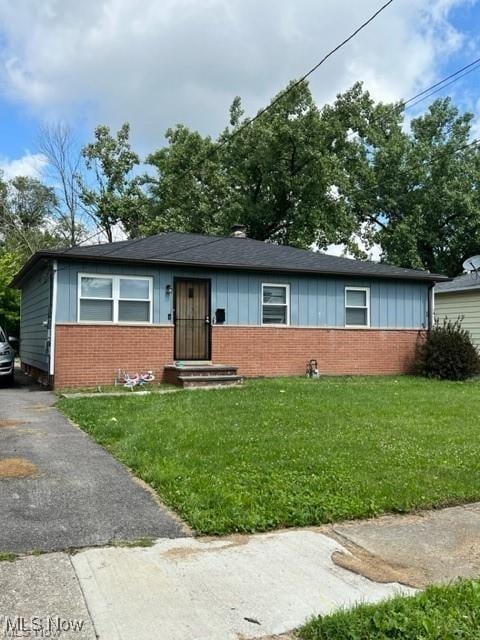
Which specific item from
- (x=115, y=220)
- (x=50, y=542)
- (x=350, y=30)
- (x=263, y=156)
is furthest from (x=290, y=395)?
(x=115, y=220)

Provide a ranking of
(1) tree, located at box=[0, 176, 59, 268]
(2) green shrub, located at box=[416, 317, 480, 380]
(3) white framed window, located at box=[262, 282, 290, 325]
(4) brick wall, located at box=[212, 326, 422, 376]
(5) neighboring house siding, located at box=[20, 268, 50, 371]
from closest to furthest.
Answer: (5) neighboring house siding, located at box=[20, 268, 50, 371]
(4) brick wall, located at box=[212, 326, 422, 376]
(3) white framed window, located at box=[262, 282, 290, 325]
(2) green shrub, located at box=[416, 317, 480, 380]
(1) tree, located at box=[0, 176, 59, 268]

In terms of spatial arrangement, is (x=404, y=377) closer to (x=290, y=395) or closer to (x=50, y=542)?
(x=290, y=395)

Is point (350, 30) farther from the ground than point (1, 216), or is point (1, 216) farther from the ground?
point (1, 216)

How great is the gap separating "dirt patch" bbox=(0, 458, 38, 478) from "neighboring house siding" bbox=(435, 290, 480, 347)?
1572cm

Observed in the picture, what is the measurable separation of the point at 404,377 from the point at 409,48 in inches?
350

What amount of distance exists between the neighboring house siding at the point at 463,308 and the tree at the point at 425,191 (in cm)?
1042

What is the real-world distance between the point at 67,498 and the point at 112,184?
3215 centimetres

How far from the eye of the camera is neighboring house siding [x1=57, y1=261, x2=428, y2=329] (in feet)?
41.9

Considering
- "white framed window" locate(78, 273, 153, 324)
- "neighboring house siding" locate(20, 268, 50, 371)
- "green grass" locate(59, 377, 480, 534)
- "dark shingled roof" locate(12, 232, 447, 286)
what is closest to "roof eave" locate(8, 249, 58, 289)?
"dark shingled roof" locate(12, 232, 447, 286)

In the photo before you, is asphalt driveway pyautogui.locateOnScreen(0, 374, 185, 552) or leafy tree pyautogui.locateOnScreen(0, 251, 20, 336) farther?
leafy tree pyautogui.locateOnScreen(0, 251, 20, 336)

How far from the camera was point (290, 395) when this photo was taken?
1065 cm

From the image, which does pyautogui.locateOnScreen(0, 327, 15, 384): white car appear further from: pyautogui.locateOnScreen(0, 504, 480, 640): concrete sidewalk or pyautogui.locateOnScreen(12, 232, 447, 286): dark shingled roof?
pyautogui.locateOnScreen(0, 504, 480, 640): concrete sidewalk

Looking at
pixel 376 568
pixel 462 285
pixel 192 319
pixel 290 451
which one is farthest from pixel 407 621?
pixel 462 285

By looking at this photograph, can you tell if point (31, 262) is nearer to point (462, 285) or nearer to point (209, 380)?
point (209, 380)
